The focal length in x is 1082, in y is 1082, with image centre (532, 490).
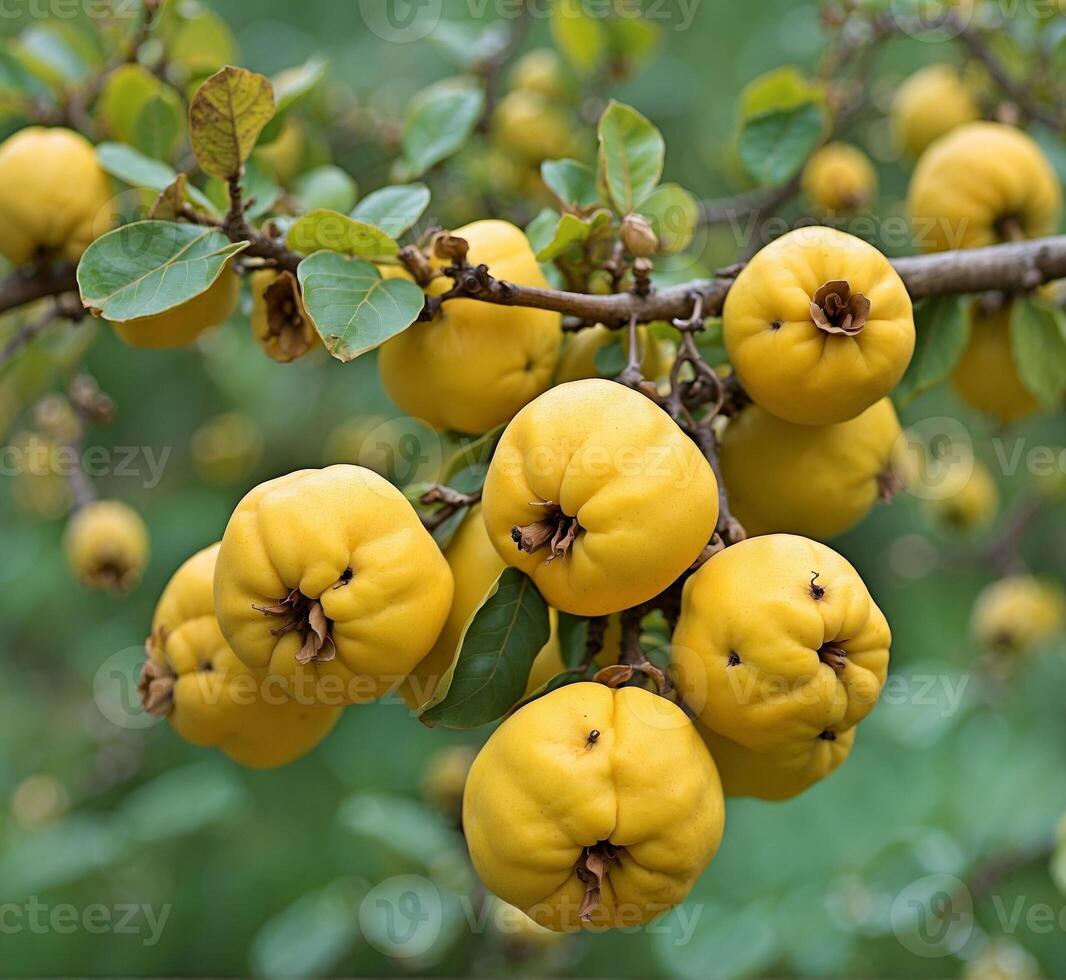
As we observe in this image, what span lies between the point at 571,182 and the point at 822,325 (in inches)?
21.7

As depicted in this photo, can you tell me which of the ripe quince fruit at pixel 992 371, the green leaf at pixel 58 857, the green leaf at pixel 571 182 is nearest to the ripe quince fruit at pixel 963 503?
the ripe quince fruit at pixel 992 371

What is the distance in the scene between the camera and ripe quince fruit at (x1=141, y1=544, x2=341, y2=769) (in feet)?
4.15

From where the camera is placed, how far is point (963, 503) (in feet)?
9.21

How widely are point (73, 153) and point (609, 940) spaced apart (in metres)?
2.33

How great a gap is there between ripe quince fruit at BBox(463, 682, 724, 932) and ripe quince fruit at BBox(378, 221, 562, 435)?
15.1 inches

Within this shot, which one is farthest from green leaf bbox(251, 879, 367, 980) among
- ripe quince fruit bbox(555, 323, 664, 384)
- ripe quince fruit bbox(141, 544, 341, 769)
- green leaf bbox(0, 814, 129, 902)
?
ripe quince fruit bbox(555, 323, 664, 384)

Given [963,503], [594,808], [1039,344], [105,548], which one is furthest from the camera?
[963,503]

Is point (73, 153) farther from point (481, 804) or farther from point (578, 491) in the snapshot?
point (481, 804)

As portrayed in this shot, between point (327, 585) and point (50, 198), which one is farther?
point (50, 198)

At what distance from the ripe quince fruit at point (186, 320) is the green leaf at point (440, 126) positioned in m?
0.42

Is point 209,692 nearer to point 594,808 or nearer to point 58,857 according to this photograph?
point 594,808

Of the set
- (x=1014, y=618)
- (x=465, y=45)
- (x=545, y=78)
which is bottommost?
(x=1014, y=618)

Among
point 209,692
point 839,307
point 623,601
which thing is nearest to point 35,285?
point 209,692

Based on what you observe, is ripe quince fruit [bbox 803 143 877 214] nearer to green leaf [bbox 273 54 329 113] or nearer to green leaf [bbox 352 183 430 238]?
green leaf [bbox 273 54 329 113]
